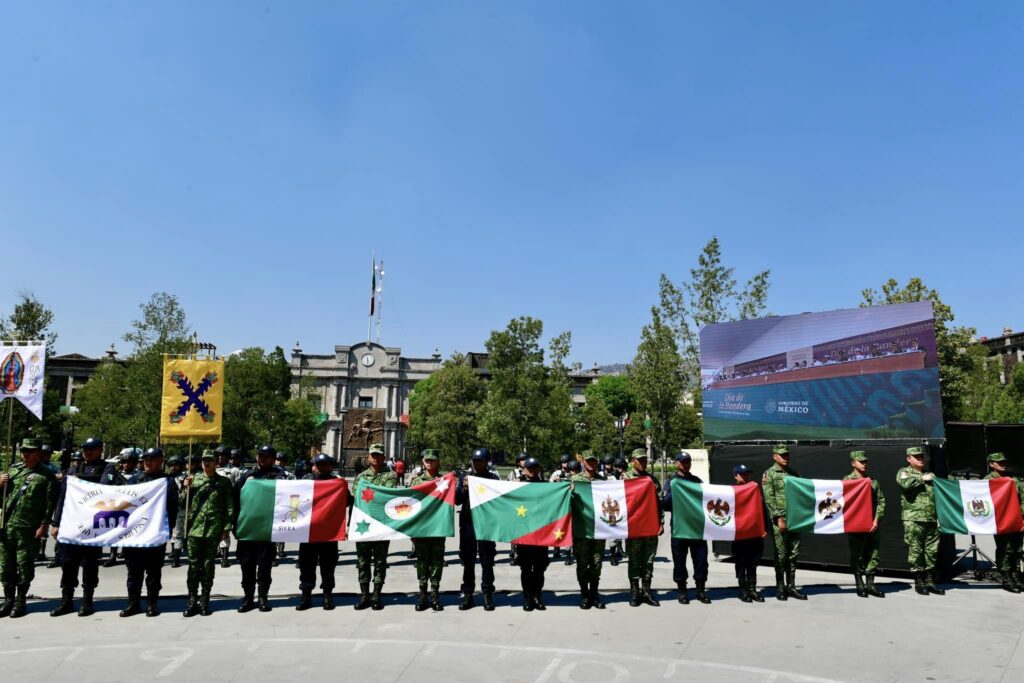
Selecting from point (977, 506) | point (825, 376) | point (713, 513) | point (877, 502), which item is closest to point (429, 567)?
point (713, 513)

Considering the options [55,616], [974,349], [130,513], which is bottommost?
[55,616]

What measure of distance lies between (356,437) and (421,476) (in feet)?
93.5

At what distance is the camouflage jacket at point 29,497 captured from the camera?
869cm

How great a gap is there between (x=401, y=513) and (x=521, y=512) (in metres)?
1.69

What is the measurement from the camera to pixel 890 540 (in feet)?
38.2

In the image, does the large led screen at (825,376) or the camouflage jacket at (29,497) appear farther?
the large led screen at (825,376)

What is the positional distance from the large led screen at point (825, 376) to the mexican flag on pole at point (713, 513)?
12.8ft

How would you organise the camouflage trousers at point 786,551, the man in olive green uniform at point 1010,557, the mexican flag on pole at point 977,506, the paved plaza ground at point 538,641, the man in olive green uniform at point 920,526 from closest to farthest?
the paved plaza ground at point 538,641
the camouflage trousers at point 786,551
the man in olive green uniform at point 920,526
the man in olive green uniform at point 1010,557
the mexican flag on pole at point 977,506

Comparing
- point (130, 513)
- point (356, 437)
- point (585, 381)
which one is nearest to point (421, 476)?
point (130, 513)

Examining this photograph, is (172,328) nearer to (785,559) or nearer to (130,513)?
(130,513)

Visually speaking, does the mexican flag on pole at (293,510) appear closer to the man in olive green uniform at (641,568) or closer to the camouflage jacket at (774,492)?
the man in olive green uniform at (641,568)

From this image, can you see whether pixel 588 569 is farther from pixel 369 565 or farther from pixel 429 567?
pixel 369 565

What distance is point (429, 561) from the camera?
29.9ft

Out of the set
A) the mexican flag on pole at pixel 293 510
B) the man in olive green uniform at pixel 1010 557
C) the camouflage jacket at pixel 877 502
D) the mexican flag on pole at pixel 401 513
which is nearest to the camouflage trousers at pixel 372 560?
the mexican flag on pole at pixel 401 513
